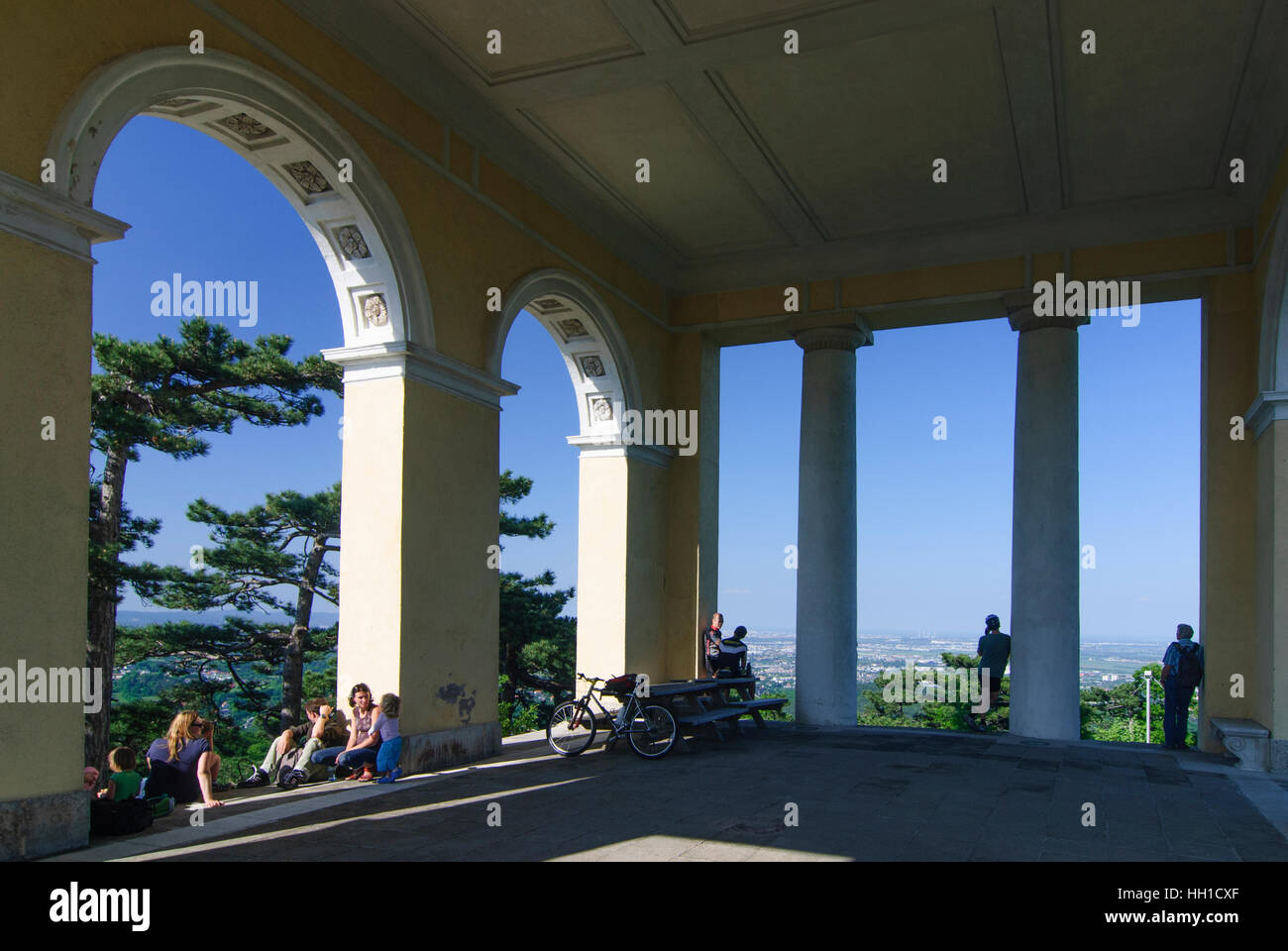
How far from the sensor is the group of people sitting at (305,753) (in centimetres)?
791

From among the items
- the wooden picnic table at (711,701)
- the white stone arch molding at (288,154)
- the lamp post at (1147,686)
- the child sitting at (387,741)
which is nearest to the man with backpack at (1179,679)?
the wooden picnic table at (711,701)

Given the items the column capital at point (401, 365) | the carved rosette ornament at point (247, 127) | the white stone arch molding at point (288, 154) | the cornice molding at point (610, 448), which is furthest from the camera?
the cornice molding at point (610, 448)

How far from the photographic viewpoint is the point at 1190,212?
43.5 ft

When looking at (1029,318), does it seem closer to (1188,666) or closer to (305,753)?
(1188,666)

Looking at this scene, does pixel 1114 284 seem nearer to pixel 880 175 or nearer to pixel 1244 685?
pixel 880 175

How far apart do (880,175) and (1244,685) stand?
26.5 ft

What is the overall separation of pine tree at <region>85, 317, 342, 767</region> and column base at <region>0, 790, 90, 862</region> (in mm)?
12231

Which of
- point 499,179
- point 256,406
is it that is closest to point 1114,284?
point 499,179

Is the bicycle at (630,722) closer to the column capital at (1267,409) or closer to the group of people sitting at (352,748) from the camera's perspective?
the group of people sitting at (352,748)

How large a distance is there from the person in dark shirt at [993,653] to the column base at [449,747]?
750 cm

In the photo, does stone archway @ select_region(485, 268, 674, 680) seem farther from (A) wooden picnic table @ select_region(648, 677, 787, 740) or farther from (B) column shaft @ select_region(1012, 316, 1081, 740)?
(B) column shaft @ select_region(1012, 316, 1081, 740)

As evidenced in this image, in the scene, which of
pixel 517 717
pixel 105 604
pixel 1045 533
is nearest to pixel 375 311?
pixel 1045 533

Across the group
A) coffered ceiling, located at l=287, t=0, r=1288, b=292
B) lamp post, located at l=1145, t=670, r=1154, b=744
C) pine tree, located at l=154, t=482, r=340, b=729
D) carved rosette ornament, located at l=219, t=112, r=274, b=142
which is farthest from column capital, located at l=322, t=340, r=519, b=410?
lamp post, located at l=1145, t=670, r=1154, b=744

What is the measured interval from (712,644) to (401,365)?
281 inches
